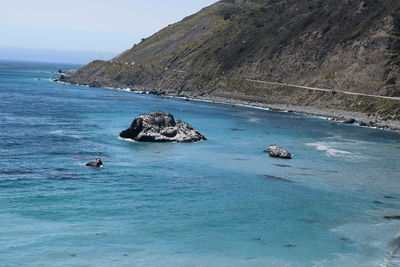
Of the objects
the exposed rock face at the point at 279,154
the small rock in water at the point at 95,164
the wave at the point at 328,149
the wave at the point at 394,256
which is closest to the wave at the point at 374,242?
the wave at the point at 394,256

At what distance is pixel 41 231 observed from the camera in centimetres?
4931

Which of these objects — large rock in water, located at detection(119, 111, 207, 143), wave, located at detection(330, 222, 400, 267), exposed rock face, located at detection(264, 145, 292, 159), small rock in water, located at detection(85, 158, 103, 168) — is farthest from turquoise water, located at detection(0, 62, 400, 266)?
large rock in water, located at detection(119, 111, 207, 143)

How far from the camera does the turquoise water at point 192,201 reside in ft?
154

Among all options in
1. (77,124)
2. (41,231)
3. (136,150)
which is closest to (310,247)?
(41,231)

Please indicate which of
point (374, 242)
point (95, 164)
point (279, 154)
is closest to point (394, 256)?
point (374, 242)

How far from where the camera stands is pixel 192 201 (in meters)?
63.1

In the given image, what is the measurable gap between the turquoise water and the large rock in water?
3.58 m

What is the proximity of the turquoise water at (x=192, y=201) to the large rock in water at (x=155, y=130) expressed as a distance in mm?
3581

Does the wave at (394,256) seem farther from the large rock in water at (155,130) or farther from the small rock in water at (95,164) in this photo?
the large rock in water at (155,130)

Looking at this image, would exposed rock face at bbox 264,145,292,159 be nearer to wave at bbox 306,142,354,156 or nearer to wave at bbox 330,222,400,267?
wave at bbox 306,142,354,156

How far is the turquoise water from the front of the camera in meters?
46.8

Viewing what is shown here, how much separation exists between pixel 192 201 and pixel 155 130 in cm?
4513

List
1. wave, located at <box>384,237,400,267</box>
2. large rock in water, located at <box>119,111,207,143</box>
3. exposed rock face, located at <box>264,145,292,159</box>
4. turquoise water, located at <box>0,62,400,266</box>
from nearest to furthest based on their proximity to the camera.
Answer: wave, located at <box>384,237,400,267</box> → turquoise water, located at <box>0,62,400,266</box> → exposed rock face, located at <box>264,145,292,159</box> → large rock in water, located at <box>119,111,207,143</box>

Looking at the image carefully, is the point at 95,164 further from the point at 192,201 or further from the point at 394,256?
the point at 394,256
